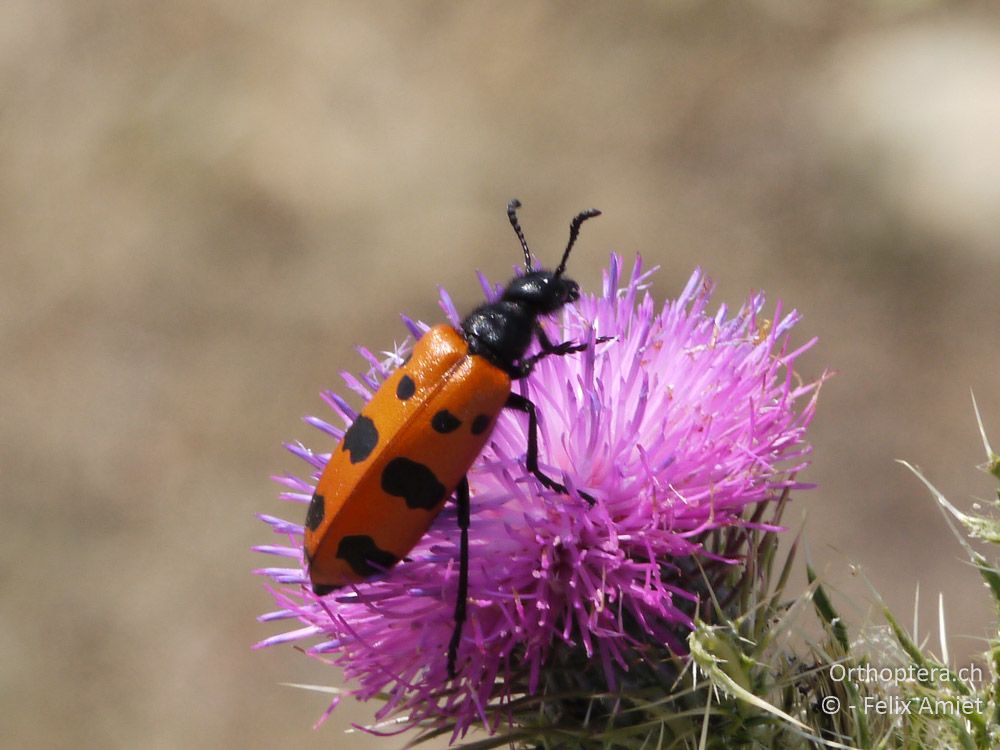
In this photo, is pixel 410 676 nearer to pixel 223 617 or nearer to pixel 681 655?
pixel 681 655

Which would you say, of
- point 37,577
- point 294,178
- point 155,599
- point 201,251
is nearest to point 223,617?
point 155,599

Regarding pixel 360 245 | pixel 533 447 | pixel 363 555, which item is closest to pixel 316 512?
pixel 363 555

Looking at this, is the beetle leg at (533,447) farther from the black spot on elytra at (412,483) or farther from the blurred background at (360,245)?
the blurred background at (360,245)

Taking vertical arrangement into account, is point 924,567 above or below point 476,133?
below

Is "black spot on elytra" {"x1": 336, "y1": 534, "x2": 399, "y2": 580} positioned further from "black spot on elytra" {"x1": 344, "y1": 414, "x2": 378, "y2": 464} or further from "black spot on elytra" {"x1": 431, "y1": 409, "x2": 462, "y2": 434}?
"black spot on elytra" {"x1": 431, "y1": 409, "x2": 462, "y2": 434}

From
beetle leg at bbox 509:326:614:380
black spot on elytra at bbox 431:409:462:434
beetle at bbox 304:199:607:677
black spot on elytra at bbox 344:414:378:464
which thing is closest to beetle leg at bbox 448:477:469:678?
beetle at bbox 304:199:607:677

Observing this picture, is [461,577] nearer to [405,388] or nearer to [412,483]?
[412,483]
